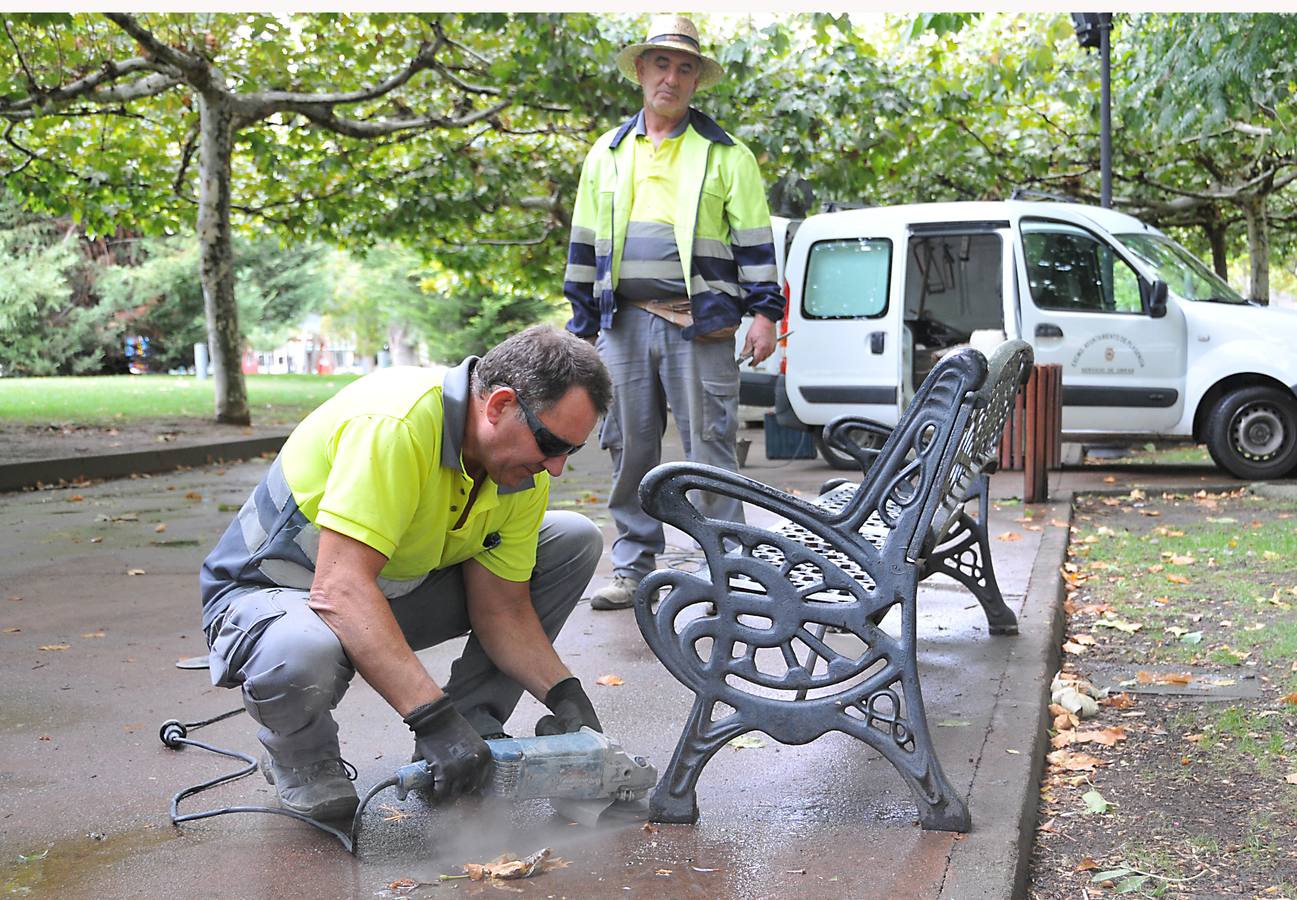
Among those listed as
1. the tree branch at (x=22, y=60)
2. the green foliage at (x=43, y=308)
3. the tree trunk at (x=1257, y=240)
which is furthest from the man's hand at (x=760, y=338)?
the green foliage at (x=43, y=308)

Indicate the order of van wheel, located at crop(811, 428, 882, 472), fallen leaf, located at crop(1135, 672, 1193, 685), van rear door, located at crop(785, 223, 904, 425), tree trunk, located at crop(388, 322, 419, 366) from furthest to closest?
1. tree trunk, located at crop(388, 322, 419, 366)
2. van wheel, located at crop(811, 428, 882, 472)
3. van rear door, located at crop(785, 223, 904, 425)
4. fallen leaf, located at crop(1135, 672, 1193, 685)

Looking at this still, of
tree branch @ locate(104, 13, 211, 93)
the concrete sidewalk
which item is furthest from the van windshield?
tree branch @ locate(104, 13, 211, 93)

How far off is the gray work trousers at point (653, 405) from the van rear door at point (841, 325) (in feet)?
19.7

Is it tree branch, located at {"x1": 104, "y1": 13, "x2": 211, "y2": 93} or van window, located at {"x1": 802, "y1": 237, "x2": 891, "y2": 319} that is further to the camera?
tree branch, located at {"x1": 104, "y1": 13, "x2": 211, "y2": 93}

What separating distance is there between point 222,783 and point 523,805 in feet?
2.64

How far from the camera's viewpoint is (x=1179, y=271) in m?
11.5

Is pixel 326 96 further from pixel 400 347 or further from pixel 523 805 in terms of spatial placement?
pixel 400 347

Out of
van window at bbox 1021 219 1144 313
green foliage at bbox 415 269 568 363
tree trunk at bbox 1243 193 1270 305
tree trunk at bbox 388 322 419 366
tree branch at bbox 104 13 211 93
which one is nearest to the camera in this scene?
van window at bbox 1021 219 1144 313

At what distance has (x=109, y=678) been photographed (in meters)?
4.84

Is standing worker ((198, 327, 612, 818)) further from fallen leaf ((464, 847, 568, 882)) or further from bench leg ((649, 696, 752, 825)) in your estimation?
bench leg ((649, 696, 752, 825))

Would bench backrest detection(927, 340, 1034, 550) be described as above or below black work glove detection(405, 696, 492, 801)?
above

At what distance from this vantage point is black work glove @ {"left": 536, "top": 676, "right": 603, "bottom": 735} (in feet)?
11.5

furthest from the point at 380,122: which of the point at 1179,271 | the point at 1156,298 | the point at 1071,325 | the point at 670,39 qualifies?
the point at 670,39

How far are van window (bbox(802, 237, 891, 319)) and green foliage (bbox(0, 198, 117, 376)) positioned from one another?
2913cm
